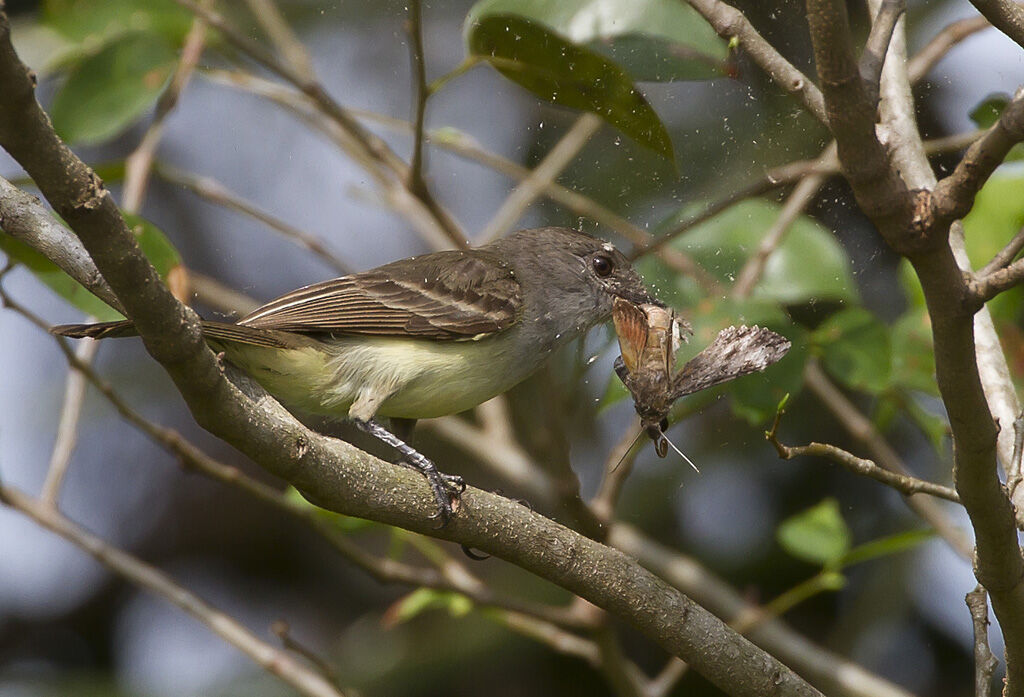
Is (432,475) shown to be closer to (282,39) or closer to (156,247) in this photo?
(156,247)

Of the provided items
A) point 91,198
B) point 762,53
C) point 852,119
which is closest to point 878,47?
point 852,119

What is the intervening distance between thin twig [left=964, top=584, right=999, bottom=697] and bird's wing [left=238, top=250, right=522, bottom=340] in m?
1.68

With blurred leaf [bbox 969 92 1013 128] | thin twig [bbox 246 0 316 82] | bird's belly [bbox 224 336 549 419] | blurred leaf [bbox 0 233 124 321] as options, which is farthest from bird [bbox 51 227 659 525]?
thin twig [bbox 246 0 316 82]

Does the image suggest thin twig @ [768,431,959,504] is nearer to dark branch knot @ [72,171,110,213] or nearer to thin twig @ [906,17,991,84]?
dark branch knot @ [72,171,110,213]

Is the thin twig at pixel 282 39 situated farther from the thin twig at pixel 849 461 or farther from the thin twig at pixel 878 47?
the thin twig at pixel 849 461

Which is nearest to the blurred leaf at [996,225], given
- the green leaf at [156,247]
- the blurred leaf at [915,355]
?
the blurred leaf at [915,355]

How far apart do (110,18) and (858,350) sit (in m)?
3.54

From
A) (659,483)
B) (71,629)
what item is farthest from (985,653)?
(71,629)

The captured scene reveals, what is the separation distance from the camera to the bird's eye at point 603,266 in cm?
411

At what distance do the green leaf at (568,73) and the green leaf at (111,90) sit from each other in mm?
1490

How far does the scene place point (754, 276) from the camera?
4.05 meters

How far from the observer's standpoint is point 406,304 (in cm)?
370

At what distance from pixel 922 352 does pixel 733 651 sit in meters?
1.75

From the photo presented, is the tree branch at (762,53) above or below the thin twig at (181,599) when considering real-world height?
above
